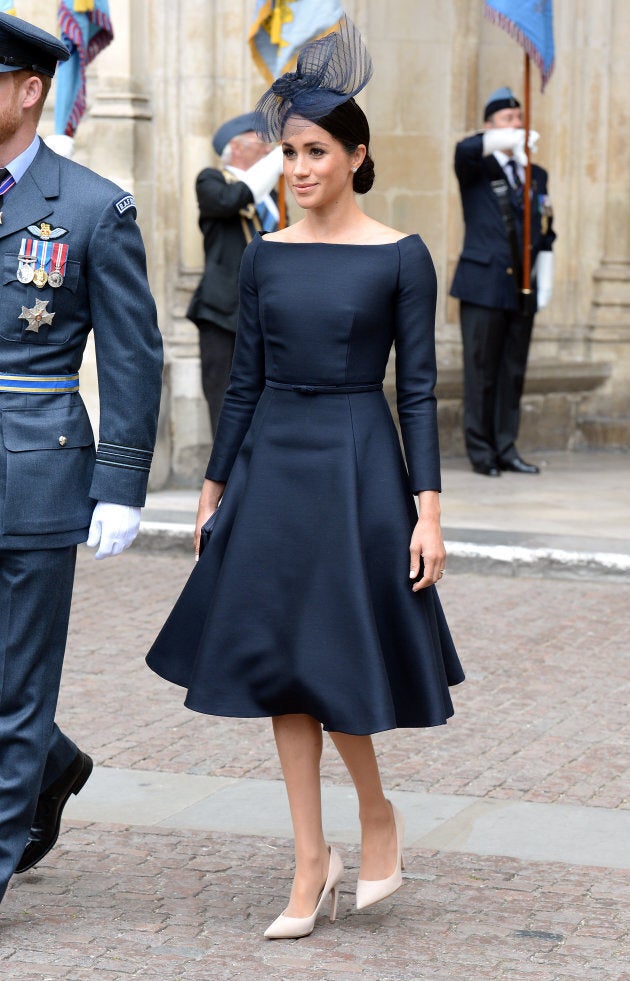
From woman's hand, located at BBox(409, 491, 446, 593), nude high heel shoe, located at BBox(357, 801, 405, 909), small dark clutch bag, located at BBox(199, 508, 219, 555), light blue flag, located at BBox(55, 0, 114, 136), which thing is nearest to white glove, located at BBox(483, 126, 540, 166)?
light blue flag, located at BBox(55, 0, 114, 136)

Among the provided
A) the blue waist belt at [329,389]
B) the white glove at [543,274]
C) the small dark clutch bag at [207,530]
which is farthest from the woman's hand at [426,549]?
the white glove at [543,274]

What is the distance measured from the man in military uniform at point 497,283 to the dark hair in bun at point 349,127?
6.67 metres

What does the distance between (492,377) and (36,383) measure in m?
7.33

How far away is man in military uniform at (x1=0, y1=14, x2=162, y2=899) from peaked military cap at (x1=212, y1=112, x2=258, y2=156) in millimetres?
5954

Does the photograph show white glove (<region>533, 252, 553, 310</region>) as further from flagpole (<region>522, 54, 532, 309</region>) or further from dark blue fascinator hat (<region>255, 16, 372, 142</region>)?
dark blue fascinator hat (<region>255, 16, 372, 142</region>)

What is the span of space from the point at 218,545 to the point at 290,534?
19 centimetres

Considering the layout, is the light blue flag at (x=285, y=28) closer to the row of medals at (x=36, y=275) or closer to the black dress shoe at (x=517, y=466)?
the black dress shoe at (x=517, y=466)

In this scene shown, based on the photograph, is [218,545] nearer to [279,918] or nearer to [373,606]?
[373,606]

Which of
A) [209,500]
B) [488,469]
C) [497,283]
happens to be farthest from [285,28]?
[209,500]

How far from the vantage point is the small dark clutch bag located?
4.02m

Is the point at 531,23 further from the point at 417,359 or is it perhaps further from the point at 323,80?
the point at 417,359

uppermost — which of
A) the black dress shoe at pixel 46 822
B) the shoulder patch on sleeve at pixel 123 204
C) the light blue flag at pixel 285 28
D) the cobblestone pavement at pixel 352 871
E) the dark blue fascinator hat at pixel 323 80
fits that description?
the light blue flag at pixel 285 28

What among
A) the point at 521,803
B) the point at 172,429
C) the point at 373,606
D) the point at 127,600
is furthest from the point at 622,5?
the point at 373,606

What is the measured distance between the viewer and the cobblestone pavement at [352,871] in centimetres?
375
